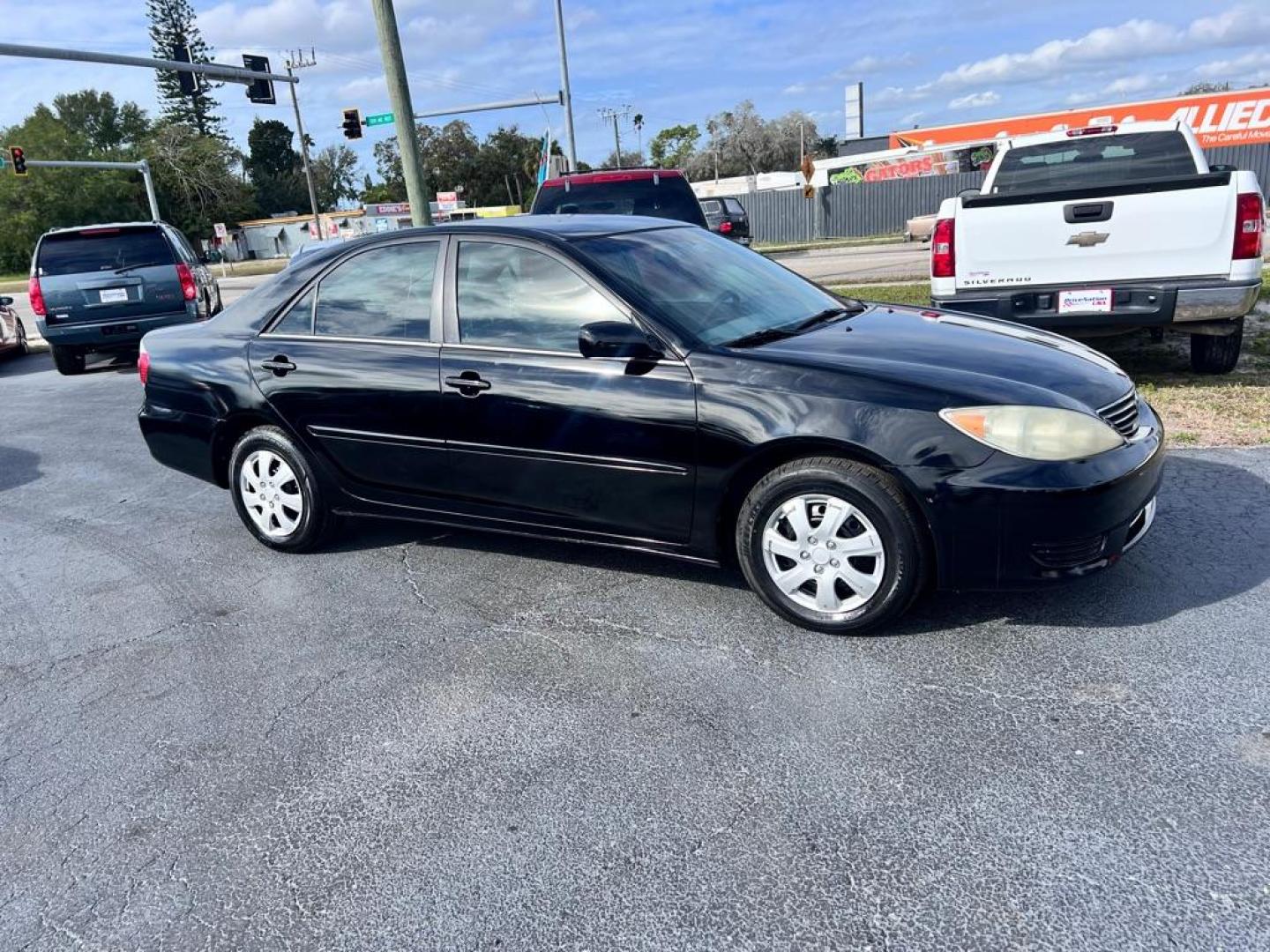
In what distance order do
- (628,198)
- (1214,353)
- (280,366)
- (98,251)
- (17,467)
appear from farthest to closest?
(98,251)
(628,198)
(17,467)
(1214,353)
(280,366)

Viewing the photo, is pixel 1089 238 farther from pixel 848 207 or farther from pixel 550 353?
pixel 848 207

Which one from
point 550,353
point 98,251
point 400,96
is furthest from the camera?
point 98,251

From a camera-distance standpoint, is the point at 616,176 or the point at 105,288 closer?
the point at 616,176

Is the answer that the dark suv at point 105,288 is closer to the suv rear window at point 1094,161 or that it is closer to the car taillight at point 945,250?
the car taillight at point 945,250

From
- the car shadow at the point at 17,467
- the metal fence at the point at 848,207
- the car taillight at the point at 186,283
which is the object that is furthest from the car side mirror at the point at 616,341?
the metal fence at the point at 848,207

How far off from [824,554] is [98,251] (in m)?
A: 11.3

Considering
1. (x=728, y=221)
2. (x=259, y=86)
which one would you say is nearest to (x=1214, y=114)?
(x=728, y=221)

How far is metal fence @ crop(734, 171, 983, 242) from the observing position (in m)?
35.2

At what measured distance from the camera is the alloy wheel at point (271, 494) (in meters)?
4.93

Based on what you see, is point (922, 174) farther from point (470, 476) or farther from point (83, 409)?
point (470, 476)

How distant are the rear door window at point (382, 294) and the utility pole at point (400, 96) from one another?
21.6 ft

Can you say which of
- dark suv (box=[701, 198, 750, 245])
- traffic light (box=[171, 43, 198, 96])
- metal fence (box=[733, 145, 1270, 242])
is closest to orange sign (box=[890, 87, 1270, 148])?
metal fence (box=[733, 145, 1270, 242])

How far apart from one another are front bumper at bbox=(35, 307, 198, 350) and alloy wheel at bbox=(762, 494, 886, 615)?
9954 mm

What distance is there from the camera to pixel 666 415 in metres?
3.77
